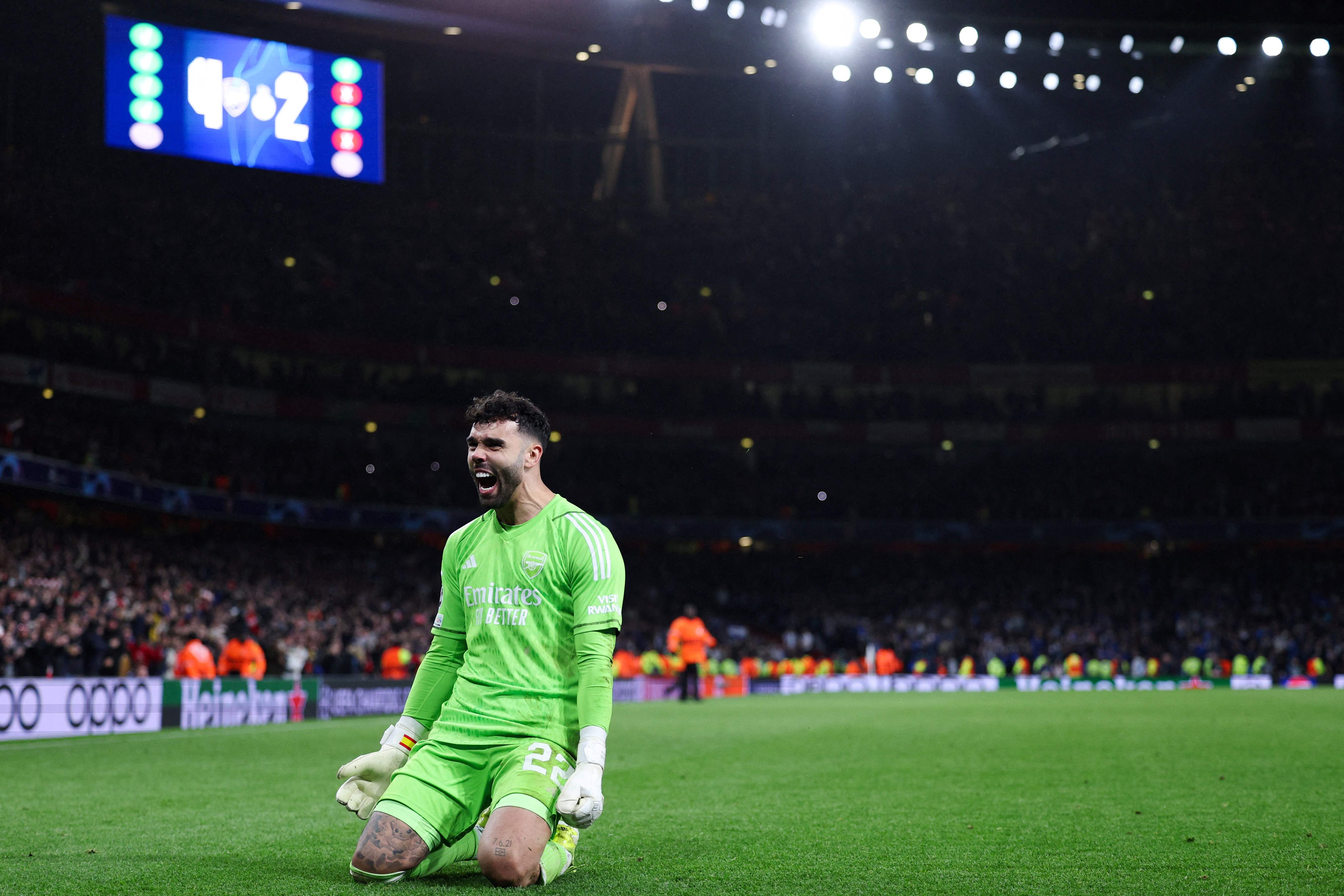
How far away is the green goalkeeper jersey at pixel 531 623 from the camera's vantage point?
19.0ft

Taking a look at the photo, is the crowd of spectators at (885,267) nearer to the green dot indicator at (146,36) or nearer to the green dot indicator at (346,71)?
the green dot indicator at (346,71)

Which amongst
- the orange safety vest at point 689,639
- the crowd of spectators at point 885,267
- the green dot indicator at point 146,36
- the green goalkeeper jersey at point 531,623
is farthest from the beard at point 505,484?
the crowd of spectators at point 885,267

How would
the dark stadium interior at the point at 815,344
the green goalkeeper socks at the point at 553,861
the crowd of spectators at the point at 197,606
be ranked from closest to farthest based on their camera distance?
the green goalkeeper socks at the point at 553,861 → the crowd of spectators at the point at 197,606 → the dark stadium interior at the point at 815,344

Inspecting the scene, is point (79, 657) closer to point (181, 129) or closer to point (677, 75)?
point (181, 129)

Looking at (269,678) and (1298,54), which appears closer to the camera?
(269,678)

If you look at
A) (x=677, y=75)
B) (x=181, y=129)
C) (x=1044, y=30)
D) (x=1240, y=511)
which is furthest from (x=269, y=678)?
(x=1240, y=511)

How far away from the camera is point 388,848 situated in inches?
217

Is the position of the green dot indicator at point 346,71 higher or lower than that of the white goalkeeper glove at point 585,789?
higher

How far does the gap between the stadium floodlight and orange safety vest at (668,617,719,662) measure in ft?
51.4

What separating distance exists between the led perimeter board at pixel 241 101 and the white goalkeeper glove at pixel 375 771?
23741 millimetres

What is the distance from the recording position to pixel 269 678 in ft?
77.6

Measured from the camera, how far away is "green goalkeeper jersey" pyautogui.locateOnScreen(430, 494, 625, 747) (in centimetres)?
578

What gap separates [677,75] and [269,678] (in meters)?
33.0

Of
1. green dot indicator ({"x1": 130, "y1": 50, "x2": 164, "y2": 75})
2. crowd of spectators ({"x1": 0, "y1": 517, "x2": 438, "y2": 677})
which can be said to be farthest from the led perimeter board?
crowd of spectators ({"x1": 0, "y1": 517, "x2": 438, "y2": 677})
